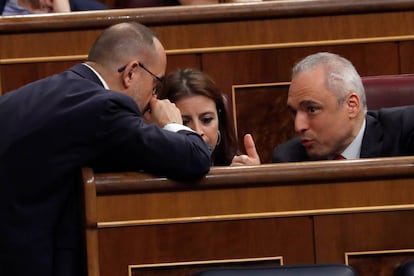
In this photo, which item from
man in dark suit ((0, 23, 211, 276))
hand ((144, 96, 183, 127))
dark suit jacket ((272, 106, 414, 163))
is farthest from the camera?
dark suit jacket ((272, 106, 414, 163))

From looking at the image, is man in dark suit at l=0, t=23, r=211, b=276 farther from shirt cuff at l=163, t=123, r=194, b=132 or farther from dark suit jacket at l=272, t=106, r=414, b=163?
dark suit jacket at l=272, t=106, r=414, b=163

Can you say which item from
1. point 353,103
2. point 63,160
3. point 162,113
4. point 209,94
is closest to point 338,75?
point 353,103

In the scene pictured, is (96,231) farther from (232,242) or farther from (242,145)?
(242,145)

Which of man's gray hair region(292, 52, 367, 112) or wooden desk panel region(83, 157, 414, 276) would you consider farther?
man's gray hair region(292, 52, 367, 112)

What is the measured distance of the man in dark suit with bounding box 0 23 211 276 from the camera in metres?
1.16

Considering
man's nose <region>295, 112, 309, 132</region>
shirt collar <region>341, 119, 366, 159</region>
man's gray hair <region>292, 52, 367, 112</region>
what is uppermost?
man's gray hair <region>292, 52, 367, 112</region>

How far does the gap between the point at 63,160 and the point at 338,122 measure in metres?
0.46

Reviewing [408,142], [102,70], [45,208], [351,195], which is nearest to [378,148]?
[408,142]

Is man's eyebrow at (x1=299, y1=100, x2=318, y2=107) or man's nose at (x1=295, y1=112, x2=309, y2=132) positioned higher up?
man's eyebrow at (x1=299, y1=100, x2=318, y2=107)

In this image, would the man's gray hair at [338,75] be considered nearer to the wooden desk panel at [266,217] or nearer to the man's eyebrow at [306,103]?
the man's eyebrow at [306,103]

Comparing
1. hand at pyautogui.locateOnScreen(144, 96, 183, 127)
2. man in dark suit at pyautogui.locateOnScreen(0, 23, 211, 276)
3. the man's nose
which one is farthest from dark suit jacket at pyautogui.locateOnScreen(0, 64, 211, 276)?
the man's nose

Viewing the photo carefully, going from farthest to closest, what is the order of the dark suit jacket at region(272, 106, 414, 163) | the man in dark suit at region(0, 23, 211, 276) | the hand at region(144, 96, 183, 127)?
1. the dark suit jacket at region(272, 106, 414, 163)
2. the hand at region(144, 96, 183, 127)
3. the man in dark suit at region(0, 23, 211, 276)

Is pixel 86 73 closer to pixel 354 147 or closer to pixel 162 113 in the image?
pixel 162 113

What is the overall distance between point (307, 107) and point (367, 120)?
85 mm
